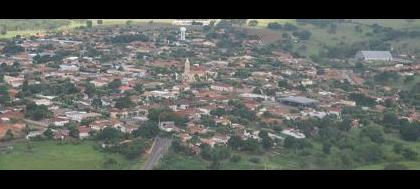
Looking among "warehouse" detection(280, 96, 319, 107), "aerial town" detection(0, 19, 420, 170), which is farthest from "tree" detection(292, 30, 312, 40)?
"warehouse" detection(280, 96, 319, 107)

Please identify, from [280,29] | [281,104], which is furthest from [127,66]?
[280,29]

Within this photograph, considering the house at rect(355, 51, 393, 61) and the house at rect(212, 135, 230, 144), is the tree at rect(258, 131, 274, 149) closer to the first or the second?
the house at rect(212, 135, 230, 144)

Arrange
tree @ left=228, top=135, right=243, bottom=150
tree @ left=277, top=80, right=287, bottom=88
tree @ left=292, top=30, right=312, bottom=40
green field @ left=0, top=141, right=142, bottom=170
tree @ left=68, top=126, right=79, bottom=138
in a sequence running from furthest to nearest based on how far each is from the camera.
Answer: tree @ left=292, top=30, right=312, bottom=40
tree @ left=277, top=80, right=287, bottom=88
tree @ left=68, top=126, right=79, bottom=138
tree @ left=228, top=135, right=243, bottom=150
green field @ left=0, top=141, right=142, bottom=170

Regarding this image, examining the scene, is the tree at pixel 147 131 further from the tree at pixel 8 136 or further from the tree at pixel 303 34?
the tree at pixel 303 34

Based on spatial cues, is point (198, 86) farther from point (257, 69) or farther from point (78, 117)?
point (78, 117)

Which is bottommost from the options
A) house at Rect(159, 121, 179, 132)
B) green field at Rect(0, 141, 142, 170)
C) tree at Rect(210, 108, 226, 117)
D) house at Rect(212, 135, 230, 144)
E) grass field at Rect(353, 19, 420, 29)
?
green field at Rect(0, 141, 142, 170)

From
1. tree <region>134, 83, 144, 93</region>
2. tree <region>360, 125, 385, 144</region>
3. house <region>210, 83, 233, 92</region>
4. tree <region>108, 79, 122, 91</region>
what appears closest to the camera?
tree <region>360, 125, 385, 144</region>

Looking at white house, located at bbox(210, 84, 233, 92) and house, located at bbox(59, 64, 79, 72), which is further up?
house, located at bbox(59, 64, 79, 72)

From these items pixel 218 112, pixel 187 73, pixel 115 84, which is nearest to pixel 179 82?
pixel 187 73
